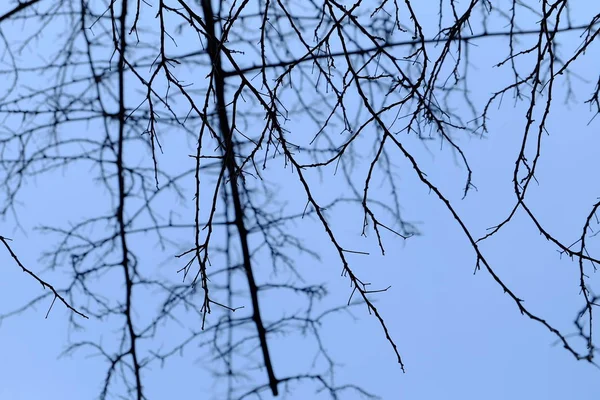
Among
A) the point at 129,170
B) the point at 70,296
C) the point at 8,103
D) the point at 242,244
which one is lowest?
the point at 70,296

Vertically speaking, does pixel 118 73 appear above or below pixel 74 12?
below

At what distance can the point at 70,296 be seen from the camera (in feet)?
7.04

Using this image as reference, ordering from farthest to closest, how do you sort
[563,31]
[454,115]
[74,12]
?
1. [74,12]
2. [454,115]
3. [563,31]

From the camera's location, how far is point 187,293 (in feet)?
7.07

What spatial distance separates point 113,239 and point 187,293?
11.4 inches

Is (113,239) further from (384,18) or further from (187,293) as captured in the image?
(384,18)

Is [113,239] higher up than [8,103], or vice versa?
[8,103]

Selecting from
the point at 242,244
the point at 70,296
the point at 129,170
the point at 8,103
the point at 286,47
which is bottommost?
the point at 70,296

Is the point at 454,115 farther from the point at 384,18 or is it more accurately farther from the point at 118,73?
the point at 118,73

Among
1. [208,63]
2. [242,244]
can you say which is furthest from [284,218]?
[208,63]

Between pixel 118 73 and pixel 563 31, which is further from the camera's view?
pixel 118 73

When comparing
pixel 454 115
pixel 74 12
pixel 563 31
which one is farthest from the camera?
pixel 74 12

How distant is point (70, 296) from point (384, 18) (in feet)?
4.23

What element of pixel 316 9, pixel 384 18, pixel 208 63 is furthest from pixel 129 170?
pixel 384 18
